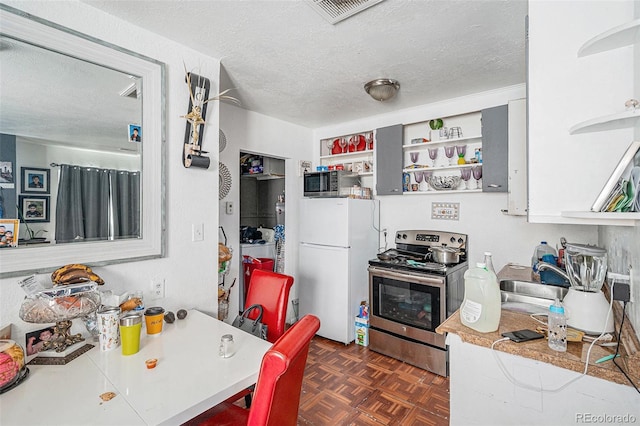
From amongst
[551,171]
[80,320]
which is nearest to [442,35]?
[551,171]

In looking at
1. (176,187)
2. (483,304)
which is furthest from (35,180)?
(483,304)

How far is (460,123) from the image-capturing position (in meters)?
2.97

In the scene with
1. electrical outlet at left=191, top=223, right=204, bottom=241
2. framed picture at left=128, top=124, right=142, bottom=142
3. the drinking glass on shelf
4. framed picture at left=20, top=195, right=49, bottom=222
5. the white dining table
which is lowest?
the white dining table

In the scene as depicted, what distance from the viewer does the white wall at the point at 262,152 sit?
301cm

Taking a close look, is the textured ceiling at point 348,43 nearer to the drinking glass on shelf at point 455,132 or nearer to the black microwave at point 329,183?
the drinking glass on shelf at point 455,132

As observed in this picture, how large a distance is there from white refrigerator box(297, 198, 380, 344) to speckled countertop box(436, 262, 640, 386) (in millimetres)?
1719

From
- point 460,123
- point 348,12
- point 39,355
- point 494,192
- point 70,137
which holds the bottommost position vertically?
point 39,355

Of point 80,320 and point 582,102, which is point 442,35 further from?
point 80,320

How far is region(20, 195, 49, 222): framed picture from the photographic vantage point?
1369 millimetres

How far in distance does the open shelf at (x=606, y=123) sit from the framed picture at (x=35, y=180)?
2.23 metres

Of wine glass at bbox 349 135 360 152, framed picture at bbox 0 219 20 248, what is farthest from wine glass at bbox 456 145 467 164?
framed picture at bbox 0 219 20 248

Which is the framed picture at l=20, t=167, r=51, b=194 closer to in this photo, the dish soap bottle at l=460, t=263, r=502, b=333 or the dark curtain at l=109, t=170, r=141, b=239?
the dark curtain at l=109, t=170, r=141, b=239

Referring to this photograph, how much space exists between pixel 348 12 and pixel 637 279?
1.68 m

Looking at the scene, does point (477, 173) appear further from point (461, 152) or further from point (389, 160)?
point (389, 160)
